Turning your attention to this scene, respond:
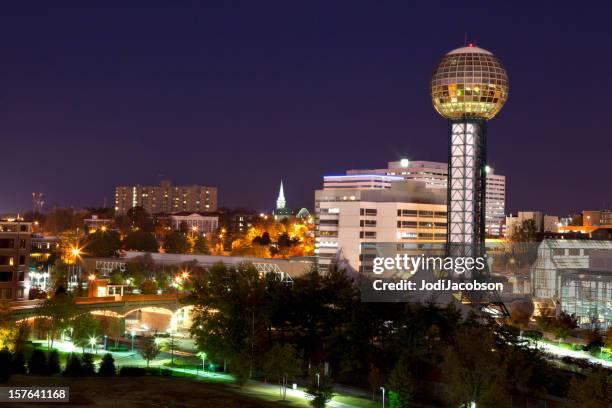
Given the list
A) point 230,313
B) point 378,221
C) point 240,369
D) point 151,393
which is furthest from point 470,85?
point 151,393

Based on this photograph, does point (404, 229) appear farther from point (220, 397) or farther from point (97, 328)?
point (220, 397)

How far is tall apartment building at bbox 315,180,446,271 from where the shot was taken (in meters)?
107

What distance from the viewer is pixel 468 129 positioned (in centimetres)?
9106

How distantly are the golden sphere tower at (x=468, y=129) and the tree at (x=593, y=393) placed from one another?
167ft

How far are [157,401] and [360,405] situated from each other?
12.7 m

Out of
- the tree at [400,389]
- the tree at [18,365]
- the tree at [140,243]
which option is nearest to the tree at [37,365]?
the tree at [18,365]

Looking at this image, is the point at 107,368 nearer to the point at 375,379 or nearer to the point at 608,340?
the point at 375,379

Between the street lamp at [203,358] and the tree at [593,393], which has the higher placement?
the tree at [593,393]

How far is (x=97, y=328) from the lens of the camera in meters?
65.4

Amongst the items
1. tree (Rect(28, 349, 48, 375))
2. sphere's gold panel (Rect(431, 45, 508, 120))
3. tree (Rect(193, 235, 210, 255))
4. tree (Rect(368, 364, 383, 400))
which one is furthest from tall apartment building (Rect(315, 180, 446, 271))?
tree (Rect(28, 349, 48, 375))

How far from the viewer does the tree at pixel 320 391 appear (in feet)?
153

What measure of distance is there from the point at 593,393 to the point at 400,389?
12.0m

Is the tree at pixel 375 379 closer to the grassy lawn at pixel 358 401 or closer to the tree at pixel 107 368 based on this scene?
the grassy lawn at pixel 358 401

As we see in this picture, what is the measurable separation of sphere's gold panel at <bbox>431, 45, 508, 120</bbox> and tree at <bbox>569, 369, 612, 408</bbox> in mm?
54031
